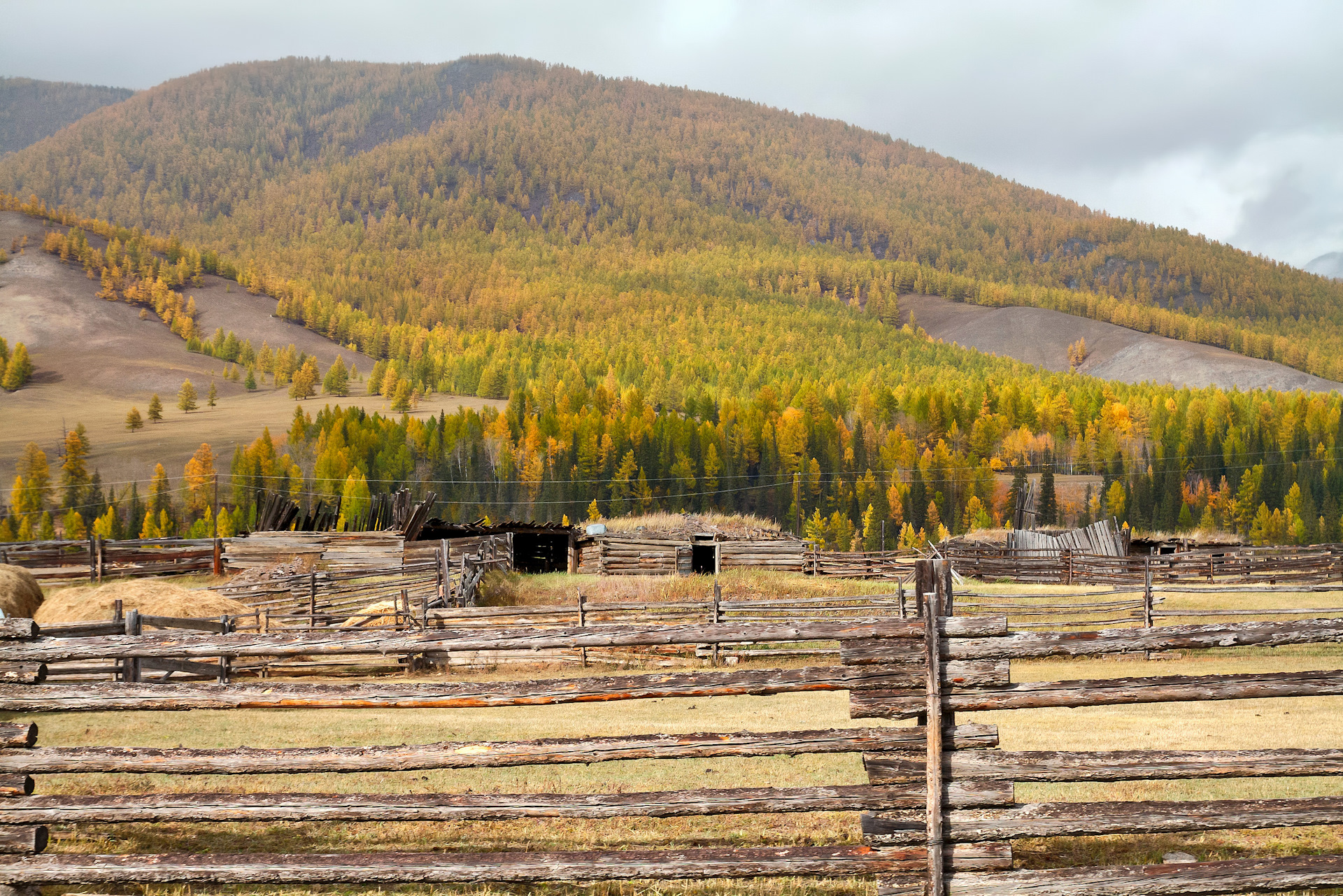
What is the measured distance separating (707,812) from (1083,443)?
98977 millimetres

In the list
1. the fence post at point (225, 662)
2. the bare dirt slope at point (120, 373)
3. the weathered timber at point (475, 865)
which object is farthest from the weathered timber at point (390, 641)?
the bare dirt slope at point (120, 373)

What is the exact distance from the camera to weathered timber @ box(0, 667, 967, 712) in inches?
203

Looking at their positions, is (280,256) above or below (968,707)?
above

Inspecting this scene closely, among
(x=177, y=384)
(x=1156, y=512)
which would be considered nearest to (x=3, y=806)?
(x=1156, y=512)

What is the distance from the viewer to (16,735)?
5227mm

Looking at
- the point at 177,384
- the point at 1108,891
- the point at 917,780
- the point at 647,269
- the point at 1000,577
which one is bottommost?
the point at 1000,577

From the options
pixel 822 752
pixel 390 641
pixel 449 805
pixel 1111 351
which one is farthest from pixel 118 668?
pixel 1111 351

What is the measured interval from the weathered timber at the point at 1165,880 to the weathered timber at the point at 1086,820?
0.18 m

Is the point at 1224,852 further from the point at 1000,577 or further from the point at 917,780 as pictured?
the point at 1000,577

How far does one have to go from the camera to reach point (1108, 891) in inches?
184

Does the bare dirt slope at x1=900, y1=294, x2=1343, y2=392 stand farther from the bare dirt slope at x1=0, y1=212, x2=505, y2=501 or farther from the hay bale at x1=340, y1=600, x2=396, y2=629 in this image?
the hay bale at x1=340, y1=600, x2=396, y2=629

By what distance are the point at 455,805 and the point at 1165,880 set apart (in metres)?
3.70

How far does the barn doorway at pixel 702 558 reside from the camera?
138 ft

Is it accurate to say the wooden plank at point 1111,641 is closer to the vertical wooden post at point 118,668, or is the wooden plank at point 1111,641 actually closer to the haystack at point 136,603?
the vertical wooden post at point 118,668
